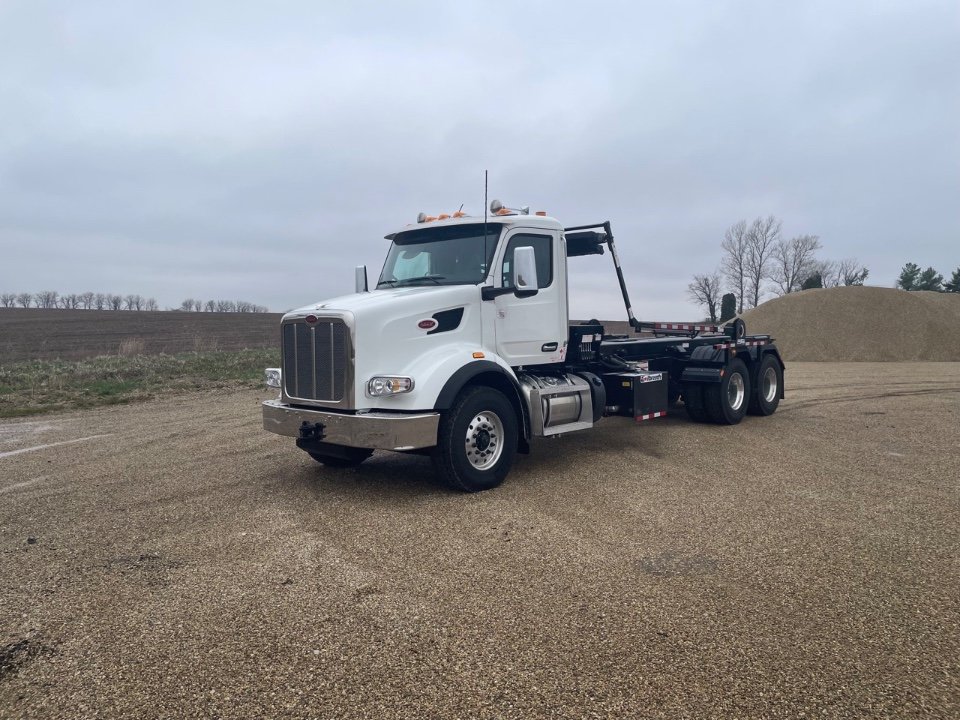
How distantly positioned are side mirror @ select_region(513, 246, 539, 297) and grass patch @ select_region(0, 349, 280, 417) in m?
11.4

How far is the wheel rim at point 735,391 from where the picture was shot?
35.5ft

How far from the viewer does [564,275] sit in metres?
8.18

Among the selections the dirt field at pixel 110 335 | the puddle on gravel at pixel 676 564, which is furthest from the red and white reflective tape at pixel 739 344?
the dirt field at pixel 110 335

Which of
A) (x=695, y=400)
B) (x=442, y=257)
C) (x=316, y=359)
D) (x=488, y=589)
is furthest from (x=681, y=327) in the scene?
(x=488, y=589)

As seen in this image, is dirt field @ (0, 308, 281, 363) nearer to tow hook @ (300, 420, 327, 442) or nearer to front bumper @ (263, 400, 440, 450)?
tow hook @ (300, 420, 327, 442)

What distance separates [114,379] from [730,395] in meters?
15.0

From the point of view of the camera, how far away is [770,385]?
11977 mm

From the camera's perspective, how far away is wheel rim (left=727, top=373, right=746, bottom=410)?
1081cm

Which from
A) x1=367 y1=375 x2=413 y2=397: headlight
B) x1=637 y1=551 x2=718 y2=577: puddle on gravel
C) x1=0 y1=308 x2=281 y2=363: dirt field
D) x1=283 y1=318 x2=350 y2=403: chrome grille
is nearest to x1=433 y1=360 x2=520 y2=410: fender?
x1=367 y1=375 x2=413 y2=397: headlight

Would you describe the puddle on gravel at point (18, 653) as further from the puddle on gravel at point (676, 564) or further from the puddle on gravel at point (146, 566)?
the puddle on gravel at point (676, 564)

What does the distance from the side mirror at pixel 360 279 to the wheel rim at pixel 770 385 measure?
715 centimetres

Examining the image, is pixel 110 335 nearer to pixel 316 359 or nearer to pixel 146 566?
pixel 316 359

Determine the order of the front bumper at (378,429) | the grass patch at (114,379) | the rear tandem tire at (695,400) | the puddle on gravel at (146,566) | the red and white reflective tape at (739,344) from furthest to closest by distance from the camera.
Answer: the grass patch at (114,379) → the red and white reflective tape at (739,344) → the rear tandem tire at (695,400) → the front bumper at (378,429) → the puddle on gravel at (146,566)

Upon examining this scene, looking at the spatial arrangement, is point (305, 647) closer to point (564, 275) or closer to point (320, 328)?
point (320, 328)
